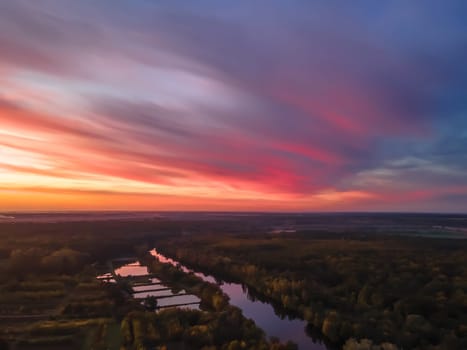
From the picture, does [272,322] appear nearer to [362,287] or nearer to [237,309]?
[237,309]

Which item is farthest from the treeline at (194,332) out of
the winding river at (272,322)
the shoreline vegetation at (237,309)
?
the winding river at (272,322)

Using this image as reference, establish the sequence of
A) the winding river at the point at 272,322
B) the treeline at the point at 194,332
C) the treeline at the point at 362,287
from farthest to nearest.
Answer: the winding river at the point at 272,322, the treeline at the point at 362,287, the treeline at the point at 194,332

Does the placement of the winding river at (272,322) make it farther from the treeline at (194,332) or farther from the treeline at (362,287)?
the treeline at (194,332)

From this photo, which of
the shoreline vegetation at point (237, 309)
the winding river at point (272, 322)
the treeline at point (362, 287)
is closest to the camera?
the shoreline vegetation at point (237, 309)

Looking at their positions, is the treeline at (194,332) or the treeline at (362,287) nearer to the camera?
the treeline at (194,332)

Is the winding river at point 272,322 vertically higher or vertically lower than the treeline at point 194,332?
lower

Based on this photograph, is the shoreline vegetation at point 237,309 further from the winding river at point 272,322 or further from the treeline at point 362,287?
the winding river at point 272,322
